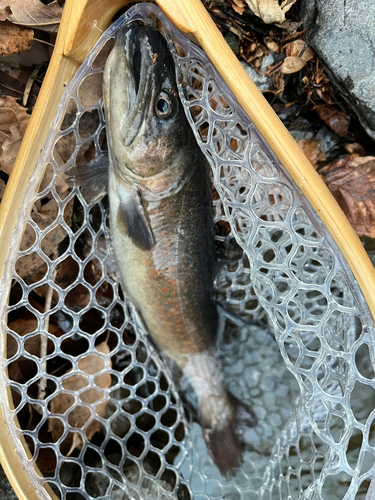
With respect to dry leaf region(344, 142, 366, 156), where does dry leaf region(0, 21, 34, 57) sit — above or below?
above

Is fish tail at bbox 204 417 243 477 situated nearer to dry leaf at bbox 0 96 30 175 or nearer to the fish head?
the fish head

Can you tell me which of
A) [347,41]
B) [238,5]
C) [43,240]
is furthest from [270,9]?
[43,240]

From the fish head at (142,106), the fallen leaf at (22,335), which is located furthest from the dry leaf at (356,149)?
the fallen leaf at (22,335)

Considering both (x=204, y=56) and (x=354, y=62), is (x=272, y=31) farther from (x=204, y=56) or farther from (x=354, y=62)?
(x=204, y=56)

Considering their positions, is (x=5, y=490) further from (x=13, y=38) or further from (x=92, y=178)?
(x=13, y=38)

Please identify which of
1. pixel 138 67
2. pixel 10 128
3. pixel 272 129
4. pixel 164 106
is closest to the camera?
pixel 272 129

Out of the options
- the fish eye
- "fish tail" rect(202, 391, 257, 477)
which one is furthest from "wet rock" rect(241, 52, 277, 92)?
"fish tail" rect(202, 391, 257, 477)
